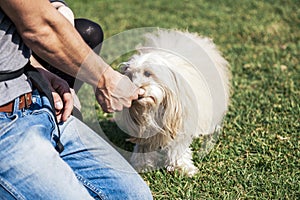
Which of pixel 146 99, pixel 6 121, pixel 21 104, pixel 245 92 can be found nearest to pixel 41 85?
pixel 21 104

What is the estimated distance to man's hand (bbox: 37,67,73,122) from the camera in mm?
2596

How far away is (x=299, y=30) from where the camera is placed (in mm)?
5766

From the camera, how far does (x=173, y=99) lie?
2975 millimetres

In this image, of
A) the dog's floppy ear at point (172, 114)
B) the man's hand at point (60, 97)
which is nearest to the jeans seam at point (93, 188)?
the man's hand at point (60, 97)

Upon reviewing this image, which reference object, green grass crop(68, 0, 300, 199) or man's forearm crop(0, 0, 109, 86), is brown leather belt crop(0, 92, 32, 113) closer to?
man's forearm crop(0, 0, 109, 86)

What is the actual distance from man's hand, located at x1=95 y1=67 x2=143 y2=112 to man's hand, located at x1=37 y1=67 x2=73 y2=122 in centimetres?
22

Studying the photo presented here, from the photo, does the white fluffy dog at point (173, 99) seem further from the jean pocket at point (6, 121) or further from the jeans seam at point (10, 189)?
the jeans seam at point (10, 189)

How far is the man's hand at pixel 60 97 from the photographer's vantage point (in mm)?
2596

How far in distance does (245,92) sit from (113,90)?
215cm

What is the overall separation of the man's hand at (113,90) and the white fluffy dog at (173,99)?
34cm

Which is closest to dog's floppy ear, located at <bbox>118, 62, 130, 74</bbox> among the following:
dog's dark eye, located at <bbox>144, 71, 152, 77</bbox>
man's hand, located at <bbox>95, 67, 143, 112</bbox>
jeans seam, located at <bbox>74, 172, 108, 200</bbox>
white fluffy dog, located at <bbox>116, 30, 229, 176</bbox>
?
white fluffy dog, located at <bbox>116, 30, 229, 176</bbox>

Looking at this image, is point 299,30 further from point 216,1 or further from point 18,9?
point 18,9

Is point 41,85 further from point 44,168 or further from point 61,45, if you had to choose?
point 44,168

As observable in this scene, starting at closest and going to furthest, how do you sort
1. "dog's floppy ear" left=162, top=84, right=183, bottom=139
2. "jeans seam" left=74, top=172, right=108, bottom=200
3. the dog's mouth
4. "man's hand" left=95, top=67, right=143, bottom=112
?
"man's hand" left=95, top=67, right=143, bottom=112 → "jeans seam" left=74, top=172, right=108, bottom=200 → the dog's mouth → "dog's floppy ear" left=162, top=84, right=183, bottom=139
